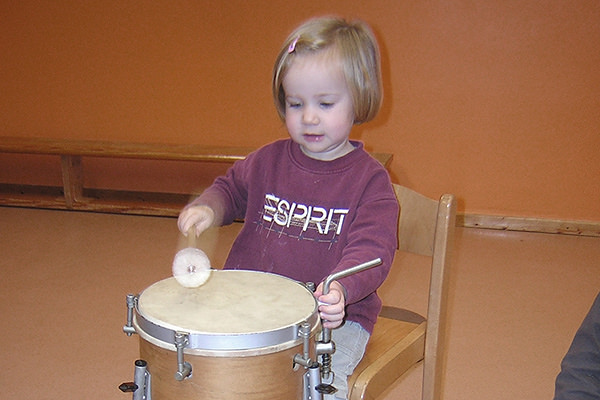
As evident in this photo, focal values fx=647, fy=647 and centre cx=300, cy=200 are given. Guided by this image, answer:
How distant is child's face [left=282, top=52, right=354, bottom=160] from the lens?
1.16m

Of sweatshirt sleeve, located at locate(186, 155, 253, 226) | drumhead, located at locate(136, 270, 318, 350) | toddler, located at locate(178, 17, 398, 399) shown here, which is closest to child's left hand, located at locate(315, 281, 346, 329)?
drumhead, located at locate(136, 270, 318, 350)

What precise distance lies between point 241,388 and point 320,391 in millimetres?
121

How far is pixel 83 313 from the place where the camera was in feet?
7.64

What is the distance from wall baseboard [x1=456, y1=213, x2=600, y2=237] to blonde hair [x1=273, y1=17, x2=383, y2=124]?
2427 mm

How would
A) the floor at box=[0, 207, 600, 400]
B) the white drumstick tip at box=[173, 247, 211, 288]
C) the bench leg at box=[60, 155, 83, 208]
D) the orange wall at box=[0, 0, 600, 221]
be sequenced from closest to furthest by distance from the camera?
the white drumstick tip at box=[173, 247, 211, 288] → the floor at box=[0, 207, 600, 400] → the orange wall at box=[0, 0, 600, 221] → the bench leg at box=[60, 155, 83, 208]

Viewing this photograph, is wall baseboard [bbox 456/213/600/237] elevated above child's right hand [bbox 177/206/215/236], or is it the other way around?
child's right hand [bbox 177/206/215/236]

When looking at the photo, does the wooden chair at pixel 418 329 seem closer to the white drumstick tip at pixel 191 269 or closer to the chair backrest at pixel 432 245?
the chair backrest at pixel 432 245

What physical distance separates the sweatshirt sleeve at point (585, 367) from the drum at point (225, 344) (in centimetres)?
33

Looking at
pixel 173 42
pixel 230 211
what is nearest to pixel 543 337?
pixel 230 211

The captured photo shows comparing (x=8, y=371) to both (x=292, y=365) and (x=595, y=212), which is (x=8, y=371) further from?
(x=595, y=212)

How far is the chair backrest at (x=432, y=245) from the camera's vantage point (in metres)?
1.17

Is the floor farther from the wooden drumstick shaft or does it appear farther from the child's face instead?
the child's face

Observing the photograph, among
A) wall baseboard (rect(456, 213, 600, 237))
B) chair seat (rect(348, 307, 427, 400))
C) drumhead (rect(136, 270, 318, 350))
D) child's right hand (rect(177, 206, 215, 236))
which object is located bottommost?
wall baseboard (rect(456, 213, 600, 237))

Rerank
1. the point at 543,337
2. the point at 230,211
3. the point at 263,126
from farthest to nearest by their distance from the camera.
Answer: the point at 263,126, the point at 543,337, the point at 230,211
